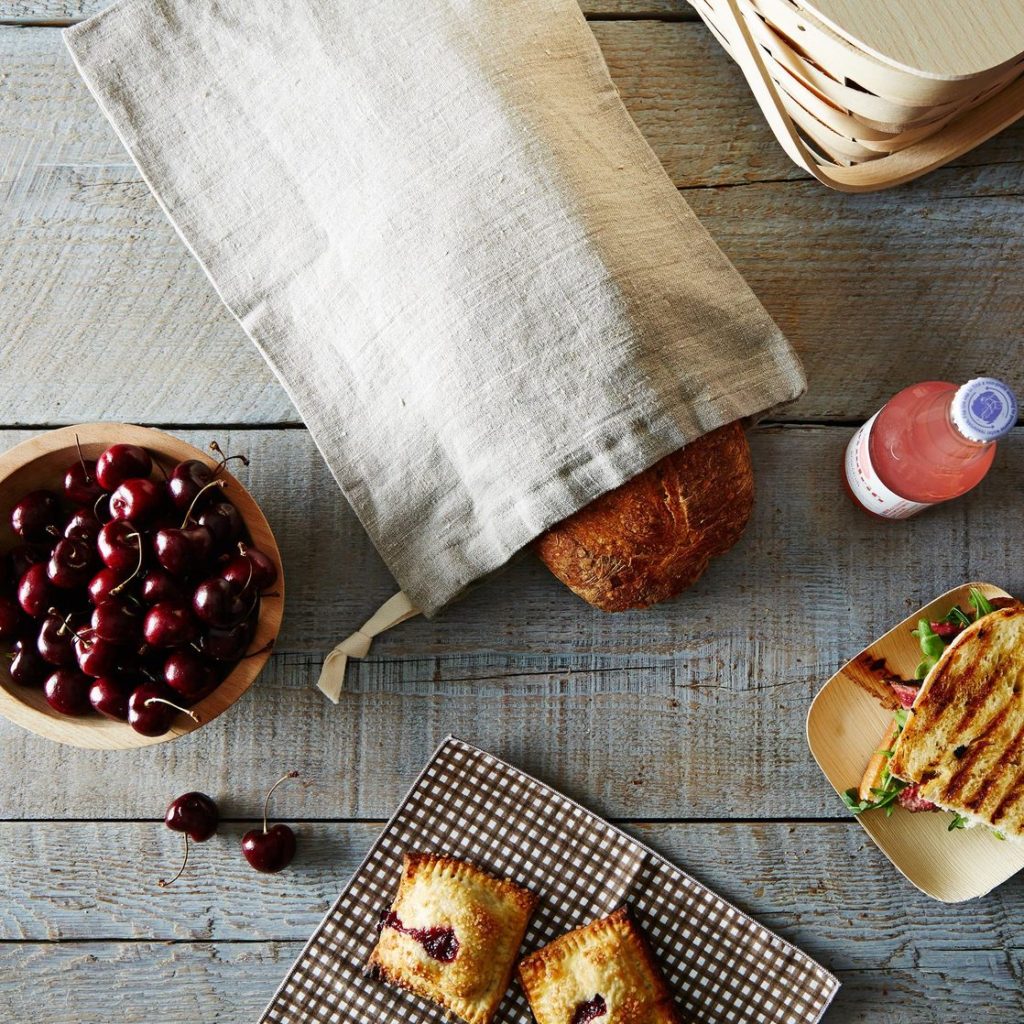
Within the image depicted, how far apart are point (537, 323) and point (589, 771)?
0.51 meters

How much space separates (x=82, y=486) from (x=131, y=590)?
12 centimetres

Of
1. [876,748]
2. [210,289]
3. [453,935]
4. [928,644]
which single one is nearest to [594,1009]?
[453,935]

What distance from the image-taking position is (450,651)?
1088 millimetres

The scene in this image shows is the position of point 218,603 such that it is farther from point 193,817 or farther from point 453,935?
point 453,935

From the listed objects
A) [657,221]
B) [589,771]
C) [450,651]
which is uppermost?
[657,221]

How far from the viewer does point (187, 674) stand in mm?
878

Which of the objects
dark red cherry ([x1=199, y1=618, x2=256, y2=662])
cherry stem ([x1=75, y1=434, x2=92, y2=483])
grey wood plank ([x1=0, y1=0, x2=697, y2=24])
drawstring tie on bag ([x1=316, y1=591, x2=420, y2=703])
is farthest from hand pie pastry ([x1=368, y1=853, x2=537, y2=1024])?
grey wood plank ([x1=0, y1=0, x2=697, y2=24])

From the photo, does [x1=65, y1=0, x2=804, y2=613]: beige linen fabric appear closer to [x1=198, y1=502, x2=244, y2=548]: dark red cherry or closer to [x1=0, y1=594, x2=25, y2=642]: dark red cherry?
[x1=198, y1=502, x2=244, y2=548]: dark red cherry

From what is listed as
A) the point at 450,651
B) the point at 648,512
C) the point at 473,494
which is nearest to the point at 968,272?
the point at 648,512

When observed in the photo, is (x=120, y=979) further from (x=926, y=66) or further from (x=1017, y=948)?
(x=926, y=66)

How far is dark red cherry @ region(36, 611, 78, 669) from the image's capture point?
2.89 ft

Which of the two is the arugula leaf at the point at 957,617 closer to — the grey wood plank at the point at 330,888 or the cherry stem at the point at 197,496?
the grey wood plank at the point at 330,888

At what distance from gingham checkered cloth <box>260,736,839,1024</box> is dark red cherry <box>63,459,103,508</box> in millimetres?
456

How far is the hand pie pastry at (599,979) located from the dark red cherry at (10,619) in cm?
63
